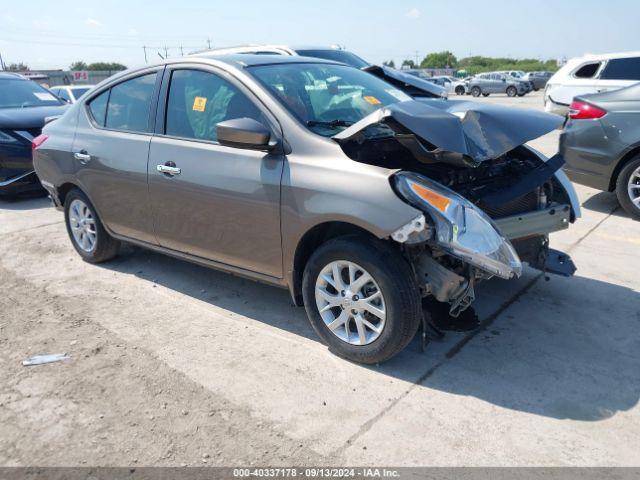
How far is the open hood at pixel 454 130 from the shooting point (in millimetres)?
3141

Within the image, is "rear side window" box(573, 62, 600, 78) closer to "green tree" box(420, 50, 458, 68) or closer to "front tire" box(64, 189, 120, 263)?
"front tire" box(64, 189, 120, 263)

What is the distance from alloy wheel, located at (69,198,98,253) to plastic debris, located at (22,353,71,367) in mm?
1685

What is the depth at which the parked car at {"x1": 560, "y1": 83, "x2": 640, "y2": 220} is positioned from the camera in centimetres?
605

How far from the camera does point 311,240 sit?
3.52 metres

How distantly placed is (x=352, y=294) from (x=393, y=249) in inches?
14.4

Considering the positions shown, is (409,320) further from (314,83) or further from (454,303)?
(314,83)

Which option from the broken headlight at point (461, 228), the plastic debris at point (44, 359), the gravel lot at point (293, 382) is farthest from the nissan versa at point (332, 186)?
the plastic debris at point (44, 359)

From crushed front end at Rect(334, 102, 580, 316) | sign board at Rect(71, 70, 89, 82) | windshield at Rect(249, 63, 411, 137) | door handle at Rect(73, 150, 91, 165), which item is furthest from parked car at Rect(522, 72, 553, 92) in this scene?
door handle at Rect(73, 150, 91, 165)

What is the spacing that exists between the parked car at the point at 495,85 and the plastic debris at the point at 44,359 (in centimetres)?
3657

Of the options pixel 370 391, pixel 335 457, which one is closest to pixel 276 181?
pixel 370 391

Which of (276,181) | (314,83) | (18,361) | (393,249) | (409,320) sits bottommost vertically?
(18,361)

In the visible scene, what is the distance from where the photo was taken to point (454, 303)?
3.25m

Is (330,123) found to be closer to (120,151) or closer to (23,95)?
(120,151)

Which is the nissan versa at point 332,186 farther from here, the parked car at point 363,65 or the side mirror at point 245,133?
the parked car at point 363,65
